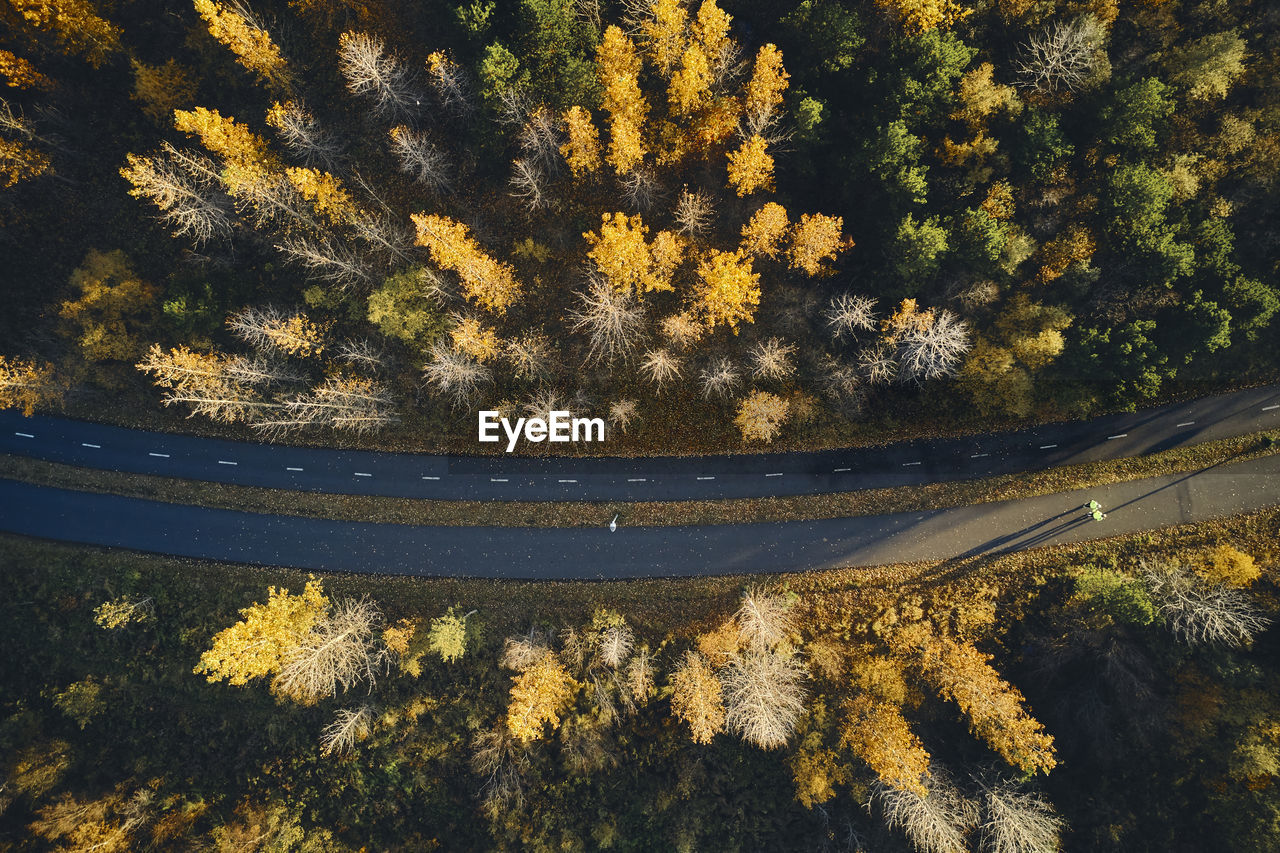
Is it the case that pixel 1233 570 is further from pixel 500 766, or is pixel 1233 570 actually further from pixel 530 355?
pixel 500 766

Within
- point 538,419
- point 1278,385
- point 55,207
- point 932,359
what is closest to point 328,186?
point 538,419

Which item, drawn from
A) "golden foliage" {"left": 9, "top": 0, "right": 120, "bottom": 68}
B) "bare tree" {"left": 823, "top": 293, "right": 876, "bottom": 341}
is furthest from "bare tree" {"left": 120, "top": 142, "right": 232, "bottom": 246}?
"bare tree" {"left": 823, "top": 293, "right": 876, "bottom": 341}

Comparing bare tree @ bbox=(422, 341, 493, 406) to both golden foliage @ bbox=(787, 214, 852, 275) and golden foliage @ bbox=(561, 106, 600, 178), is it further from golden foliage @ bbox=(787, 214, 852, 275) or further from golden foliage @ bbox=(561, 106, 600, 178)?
golden foliage @ bbox=(787, 214, 852, 275)

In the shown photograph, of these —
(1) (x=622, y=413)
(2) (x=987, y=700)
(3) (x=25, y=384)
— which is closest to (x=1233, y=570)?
(2) (x=987, y=700)

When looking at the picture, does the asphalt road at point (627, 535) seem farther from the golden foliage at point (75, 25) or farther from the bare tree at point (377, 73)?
the golden foliage at point (75, 25)

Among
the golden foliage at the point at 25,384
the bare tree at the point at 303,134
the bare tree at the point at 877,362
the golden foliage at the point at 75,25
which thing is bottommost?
the bare tree at the point at 877,362

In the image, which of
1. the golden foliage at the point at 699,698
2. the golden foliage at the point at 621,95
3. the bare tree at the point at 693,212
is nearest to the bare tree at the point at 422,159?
the golden foliage at the point at 621,95
